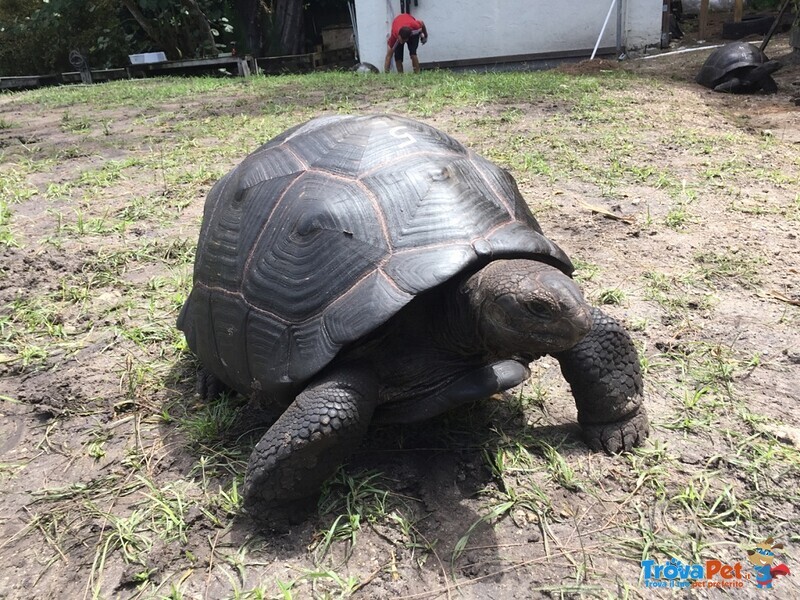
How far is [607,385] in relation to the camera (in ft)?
6.98

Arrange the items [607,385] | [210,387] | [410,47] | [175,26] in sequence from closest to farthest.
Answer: [607,385]
[210,387]
[410,47]
[175,26]

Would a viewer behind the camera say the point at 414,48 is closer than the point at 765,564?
No

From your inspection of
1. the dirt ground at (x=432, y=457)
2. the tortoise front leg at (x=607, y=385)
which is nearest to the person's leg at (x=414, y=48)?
the dirt ground at (x=432, y=457)

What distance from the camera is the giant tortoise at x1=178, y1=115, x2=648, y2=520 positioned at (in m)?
1.87

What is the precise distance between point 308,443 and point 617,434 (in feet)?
3.53

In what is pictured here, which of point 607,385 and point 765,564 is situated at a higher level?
point 607,385

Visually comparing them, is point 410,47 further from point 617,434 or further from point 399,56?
point 617,434

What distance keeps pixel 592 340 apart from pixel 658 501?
0.54m

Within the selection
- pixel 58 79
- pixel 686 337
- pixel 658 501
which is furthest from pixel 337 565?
pixel 58 79

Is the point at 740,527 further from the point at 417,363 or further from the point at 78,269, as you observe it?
the point at 78,269

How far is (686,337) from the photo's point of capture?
287cm

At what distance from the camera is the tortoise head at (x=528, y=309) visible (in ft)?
5.69

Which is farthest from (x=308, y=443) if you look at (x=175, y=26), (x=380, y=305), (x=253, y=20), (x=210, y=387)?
(x=253, y=20)

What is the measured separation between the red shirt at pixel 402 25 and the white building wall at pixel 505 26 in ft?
4.34
